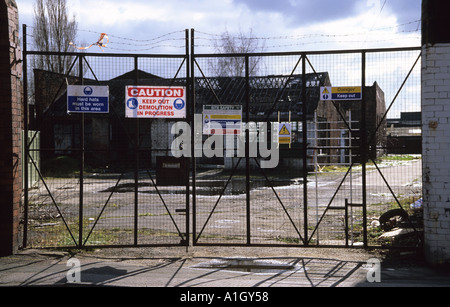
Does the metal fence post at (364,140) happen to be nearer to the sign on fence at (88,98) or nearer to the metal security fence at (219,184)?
the metal security fence at (219,184)

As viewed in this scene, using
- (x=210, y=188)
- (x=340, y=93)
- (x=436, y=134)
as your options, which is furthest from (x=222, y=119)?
(x=210, y=188)

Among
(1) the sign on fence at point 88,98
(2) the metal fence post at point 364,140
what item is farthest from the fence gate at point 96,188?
(2) the metal fence post at point 364,140

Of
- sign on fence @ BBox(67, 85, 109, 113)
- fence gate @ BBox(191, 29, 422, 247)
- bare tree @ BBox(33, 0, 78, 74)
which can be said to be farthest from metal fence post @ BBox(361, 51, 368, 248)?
bare tree @ BBox(33, 0, 78, 74)

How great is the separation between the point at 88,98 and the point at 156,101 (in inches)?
54.1

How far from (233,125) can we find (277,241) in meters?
2.90

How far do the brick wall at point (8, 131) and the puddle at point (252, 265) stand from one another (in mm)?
3827

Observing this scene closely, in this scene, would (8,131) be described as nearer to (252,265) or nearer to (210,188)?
(252,265)

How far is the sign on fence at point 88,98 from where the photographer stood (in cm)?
832

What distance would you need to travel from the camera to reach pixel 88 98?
8.36m
